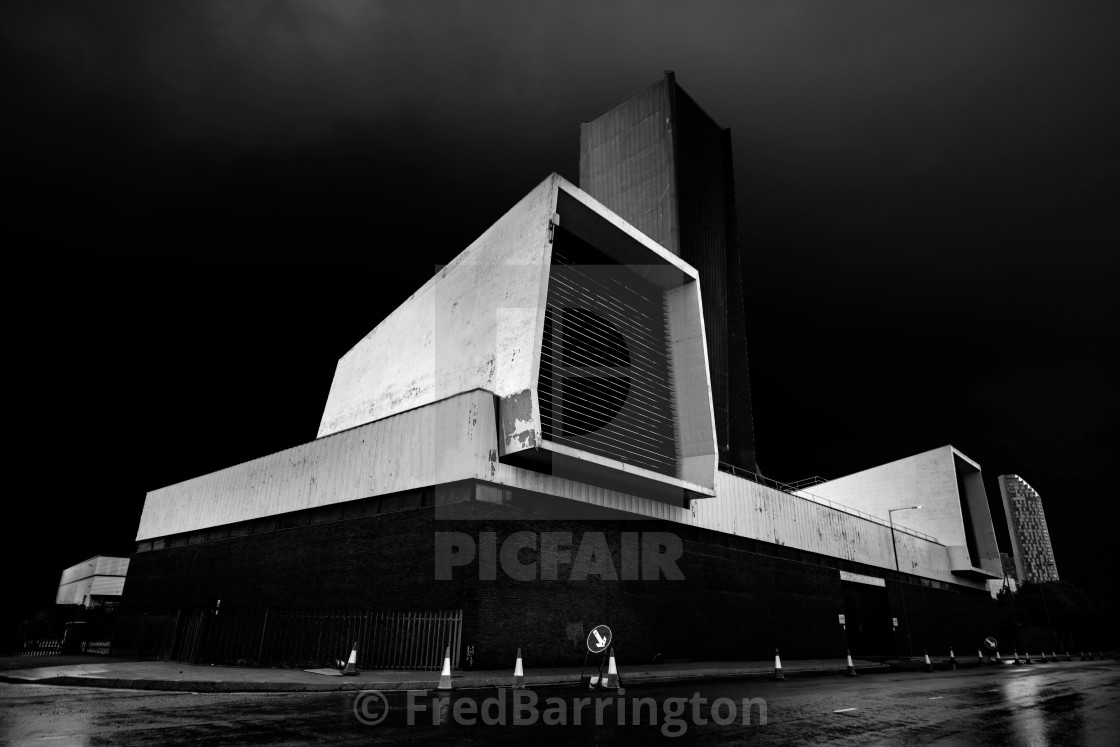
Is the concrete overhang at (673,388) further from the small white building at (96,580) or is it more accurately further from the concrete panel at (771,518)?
the small white building at (96,580)

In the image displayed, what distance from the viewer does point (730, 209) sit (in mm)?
58562

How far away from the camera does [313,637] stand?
699 inches

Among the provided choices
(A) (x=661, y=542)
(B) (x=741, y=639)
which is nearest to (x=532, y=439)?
(A) (x=661, y=542)

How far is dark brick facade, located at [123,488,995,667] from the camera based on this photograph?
1677cm

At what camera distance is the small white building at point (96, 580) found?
2322 inches

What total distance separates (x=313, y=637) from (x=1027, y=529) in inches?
6449

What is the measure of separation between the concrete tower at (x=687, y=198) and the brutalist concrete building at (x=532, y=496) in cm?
2217

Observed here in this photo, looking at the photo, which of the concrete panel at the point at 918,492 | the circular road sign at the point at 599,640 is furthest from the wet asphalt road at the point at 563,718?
the concrete panel at the point at 918,492

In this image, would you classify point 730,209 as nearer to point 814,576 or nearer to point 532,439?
point 814,576

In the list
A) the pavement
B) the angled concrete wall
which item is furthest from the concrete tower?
the pavement

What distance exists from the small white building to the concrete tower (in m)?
55.6

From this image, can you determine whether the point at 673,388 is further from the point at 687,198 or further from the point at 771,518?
the point at 687,198

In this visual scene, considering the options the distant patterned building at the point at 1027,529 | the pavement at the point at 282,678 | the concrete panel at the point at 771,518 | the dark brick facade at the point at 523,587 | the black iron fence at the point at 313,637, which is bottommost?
the pavement at the point at 282,678

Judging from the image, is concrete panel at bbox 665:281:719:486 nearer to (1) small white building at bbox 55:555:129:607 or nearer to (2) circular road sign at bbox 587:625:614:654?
(2) circular road sign at bbox 587:625:614:654
